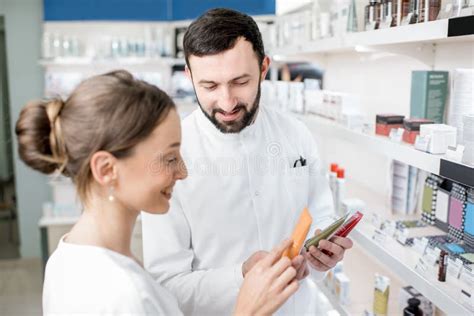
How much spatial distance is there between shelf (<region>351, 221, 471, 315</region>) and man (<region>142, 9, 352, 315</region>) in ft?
0.59

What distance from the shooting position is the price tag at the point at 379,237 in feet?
6.01

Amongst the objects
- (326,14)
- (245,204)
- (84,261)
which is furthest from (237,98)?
(326,14)

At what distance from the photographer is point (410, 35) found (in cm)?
151

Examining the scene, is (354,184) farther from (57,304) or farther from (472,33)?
(57,304)

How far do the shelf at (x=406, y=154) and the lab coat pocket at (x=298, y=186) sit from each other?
27cm

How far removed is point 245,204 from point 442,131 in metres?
0.72

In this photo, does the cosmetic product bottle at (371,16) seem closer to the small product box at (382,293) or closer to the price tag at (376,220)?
the price tag at (376,220)

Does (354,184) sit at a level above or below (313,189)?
below

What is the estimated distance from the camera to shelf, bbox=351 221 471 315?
133 cm

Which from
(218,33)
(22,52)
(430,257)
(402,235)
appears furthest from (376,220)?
(22,52)

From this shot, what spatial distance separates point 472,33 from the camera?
3.82 ft

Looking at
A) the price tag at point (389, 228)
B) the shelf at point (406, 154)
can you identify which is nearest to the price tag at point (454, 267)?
the shelf at point (406, 154)

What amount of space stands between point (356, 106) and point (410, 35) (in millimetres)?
858

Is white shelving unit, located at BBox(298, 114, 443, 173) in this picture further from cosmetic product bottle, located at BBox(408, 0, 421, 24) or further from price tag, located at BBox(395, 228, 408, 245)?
cosmetic product bottle, located at BBox(408, 0, 421, 24)
